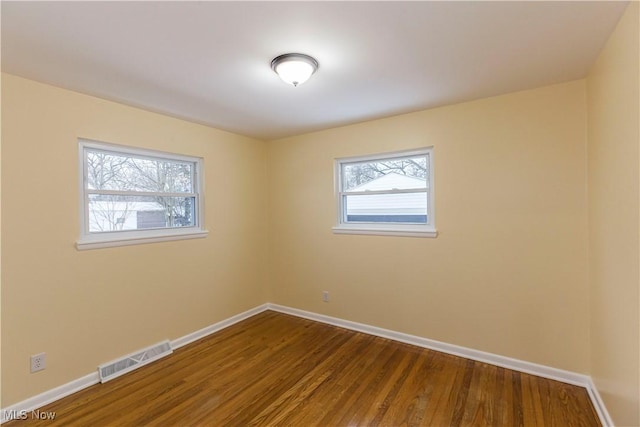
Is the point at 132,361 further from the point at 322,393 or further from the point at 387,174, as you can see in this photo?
the point at 387,174

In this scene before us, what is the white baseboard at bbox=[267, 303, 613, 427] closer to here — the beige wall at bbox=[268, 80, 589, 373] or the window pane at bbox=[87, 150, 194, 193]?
the beige wall at bbox=[268, 80, 589, 373]

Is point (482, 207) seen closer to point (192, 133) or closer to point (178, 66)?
point (178, 66)

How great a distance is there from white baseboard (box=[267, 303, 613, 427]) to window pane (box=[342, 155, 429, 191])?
1.59m

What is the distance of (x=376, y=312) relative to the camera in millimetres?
3377

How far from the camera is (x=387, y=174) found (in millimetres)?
3387

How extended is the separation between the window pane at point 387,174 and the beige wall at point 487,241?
0.60ft

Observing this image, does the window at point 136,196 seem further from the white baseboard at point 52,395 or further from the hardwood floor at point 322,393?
the hardwood floor at point 322,393

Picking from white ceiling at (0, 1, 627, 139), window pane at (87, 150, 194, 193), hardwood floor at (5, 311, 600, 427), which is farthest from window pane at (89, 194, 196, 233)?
hardwood floor at (5, 311, 600, 427)

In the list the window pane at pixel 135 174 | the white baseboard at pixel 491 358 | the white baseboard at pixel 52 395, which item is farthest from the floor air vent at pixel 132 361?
the white baseboard at pixel 491 358

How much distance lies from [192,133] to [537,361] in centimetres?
394

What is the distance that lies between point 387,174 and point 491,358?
6.65 ft

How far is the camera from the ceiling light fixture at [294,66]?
74.1 inches

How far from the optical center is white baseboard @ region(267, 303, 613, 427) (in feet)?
7.12

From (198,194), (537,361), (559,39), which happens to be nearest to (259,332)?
(198,194)
